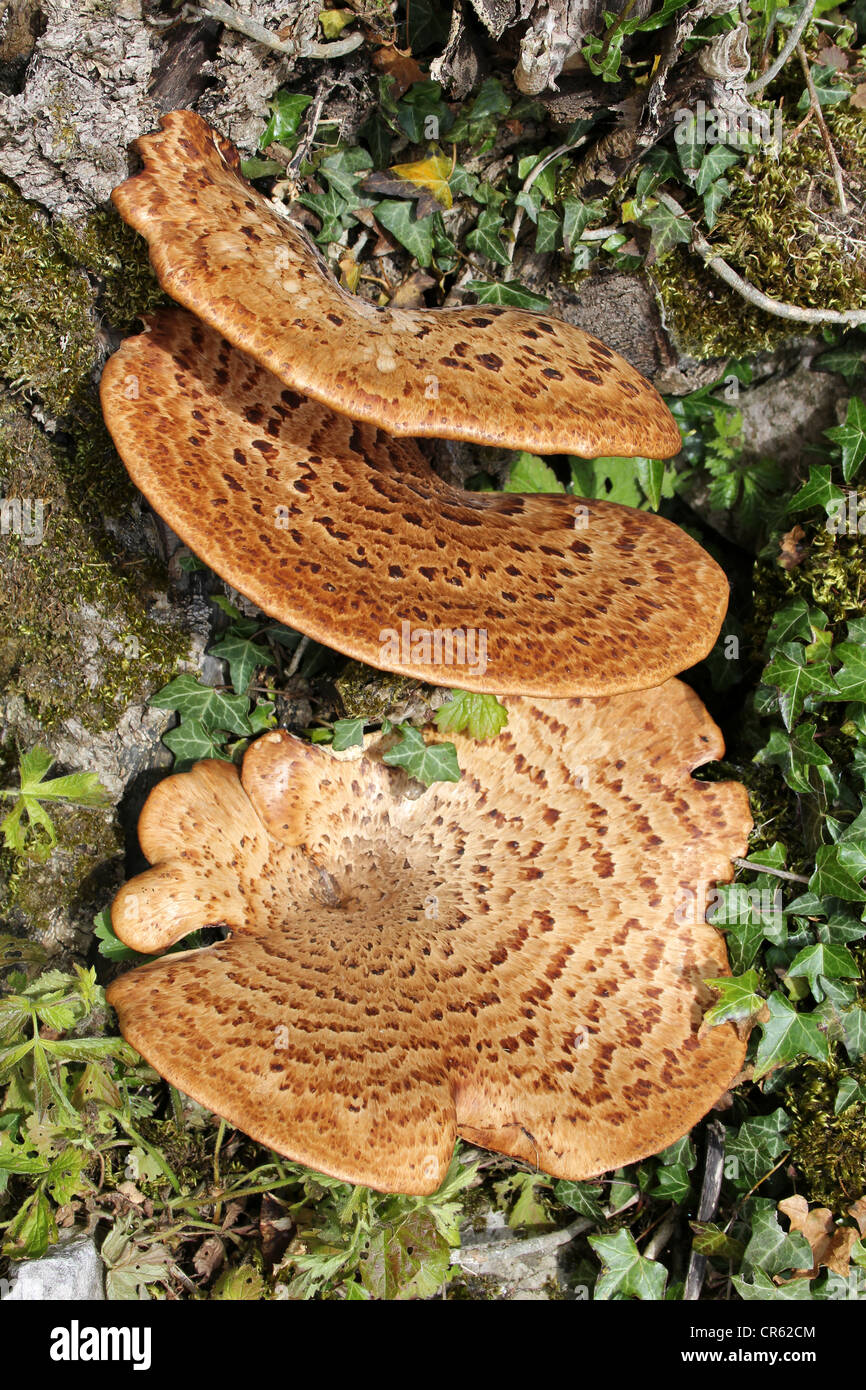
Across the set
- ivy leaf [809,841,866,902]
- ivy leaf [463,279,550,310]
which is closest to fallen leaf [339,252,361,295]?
ivy leaf [463,279,550,310]

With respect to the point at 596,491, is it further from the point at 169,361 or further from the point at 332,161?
the point at 169,361

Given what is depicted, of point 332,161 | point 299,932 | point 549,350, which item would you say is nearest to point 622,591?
point 549,350

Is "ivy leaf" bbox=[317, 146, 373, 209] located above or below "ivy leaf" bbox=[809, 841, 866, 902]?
above

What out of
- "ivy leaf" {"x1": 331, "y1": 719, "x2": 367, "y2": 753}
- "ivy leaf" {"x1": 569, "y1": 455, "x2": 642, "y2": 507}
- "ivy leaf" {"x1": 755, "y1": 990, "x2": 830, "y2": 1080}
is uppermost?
"ivy leaf" {"x1": 569, "y1": 455, "x2": 642, "y2": 507}

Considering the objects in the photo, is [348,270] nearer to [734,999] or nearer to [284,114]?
[284,114]

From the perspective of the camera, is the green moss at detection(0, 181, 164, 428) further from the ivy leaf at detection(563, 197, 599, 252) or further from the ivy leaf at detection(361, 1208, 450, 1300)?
the ivy leaf at detection(361, 1208, 450, 1300)

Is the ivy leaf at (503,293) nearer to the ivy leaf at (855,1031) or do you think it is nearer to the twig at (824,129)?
the twig at (824,129)

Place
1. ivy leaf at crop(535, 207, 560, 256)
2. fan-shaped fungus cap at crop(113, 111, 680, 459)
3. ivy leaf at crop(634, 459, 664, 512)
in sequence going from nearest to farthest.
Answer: fan-shaped fungus cap at crop(113, 111, 680, 459), ivy leaf at crop(535, 207, 560, 256), ivy leaf at crop(634, 459, 664, 512)

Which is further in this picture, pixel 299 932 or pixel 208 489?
pixel 299 932

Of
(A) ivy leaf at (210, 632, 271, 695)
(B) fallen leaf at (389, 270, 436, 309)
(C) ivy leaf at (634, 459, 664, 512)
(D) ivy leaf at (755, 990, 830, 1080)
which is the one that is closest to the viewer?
(D) ivy leaf at (755, 990, 830, 1080)
